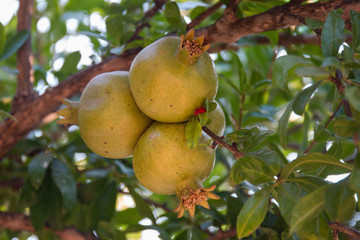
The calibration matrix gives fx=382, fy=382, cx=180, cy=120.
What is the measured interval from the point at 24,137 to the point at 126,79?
90 centimetres

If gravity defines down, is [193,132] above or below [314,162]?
above

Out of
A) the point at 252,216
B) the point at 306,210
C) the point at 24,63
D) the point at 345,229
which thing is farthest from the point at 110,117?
the point at 24,63

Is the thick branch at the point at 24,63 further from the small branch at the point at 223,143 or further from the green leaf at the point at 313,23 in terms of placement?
the green leaf at the point at 313,23

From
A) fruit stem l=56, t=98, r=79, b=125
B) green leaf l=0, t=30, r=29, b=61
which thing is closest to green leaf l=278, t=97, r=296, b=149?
fruit stem l=56, t=98, r=79, b=125

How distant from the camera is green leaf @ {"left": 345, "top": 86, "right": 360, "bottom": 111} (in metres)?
0.80

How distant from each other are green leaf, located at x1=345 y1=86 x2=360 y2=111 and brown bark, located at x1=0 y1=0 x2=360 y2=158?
18.3 inches

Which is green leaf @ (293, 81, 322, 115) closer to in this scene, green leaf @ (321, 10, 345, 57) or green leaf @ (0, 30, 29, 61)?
green leaf @ (321, 10, 345, 57)

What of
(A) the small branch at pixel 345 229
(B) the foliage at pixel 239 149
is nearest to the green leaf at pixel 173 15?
(B) the foliage at pixel 239 149

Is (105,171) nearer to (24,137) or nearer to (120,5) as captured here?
(24,137)

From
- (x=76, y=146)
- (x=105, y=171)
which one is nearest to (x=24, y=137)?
(x=76, y=146)

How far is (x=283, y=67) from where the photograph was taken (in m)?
0.92

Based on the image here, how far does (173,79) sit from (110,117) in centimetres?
26

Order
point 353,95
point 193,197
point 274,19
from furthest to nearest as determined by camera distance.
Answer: point 274,19
point 193,197
point 353,95

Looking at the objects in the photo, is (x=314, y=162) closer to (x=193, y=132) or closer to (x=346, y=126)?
(x=346, y=126)
